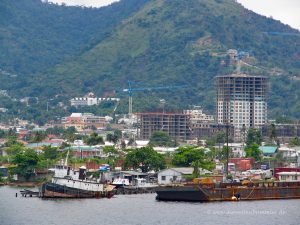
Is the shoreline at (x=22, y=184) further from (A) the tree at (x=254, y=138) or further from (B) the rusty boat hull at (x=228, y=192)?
(A) the tree at (x=254, y=138)

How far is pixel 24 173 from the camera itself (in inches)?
5719

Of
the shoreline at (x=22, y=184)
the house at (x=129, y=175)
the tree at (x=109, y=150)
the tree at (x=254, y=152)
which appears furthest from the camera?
the tree at (x=254, y=152)

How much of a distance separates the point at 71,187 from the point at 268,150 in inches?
2614

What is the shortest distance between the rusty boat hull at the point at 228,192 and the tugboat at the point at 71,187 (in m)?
6.81

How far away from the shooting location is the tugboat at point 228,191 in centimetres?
11600

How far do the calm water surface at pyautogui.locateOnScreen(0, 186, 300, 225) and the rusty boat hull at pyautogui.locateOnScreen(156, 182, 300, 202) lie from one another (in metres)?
1.92

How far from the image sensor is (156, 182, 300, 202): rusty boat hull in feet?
380

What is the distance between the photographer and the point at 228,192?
385 ft

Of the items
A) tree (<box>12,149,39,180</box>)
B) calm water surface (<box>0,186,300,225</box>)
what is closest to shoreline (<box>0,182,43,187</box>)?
tree (<box>12,149,39,180</box>)

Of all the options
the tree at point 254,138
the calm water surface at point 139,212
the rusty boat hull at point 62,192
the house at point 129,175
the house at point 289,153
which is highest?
the tree at point 254,138

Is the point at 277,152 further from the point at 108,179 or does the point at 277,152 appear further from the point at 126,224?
the point at 126,224

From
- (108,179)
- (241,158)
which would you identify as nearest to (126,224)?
(108,179)

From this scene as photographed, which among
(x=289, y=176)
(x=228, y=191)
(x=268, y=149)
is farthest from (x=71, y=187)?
(x=268, y=149)

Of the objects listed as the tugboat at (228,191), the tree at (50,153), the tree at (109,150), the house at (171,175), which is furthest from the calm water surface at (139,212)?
the tree at (109,150)
